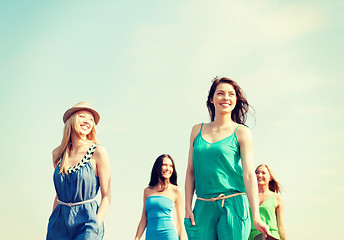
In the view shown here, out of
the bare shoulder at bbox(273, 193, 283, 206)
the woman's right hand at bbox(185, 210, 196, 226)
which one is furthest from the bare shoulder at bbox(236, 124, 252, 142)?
the bare shoulder at bbox(273, 193, 283, 206)

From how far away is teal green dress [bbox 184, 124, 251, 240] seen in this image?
18.1ft

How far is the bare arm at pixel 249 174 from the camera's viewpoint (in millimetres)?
5473

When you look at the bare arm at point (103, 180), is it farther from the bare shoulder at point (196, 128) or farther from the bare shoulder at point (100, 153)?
the bare shoulder at point (196, 128)

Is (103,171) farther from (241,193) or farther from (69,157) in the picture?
(241,193)

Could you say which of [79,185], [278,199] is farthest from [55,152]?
[278,199]

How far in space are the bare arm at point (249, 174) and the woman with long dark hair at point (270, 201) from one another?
428 centimetres

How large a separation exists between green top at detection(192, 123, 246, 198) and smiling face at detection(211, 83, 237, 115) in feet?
1.31

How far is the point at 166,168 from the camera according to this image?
1073 cm

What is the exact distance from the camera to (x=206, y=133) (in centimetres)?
603

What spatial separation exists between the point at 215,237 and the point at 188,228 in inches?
14.5

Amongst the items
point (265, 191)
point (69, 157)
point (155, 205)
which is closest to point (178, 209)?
point (155, 205)

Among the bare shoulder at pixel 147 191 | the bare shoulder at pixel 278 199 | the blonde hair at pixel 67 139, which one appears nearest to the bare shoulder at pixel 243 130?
the blonde hair at pixel 67 139

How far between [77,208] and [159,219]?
419 cm

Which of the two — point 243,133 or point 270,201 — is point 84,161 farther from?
point 270,201
